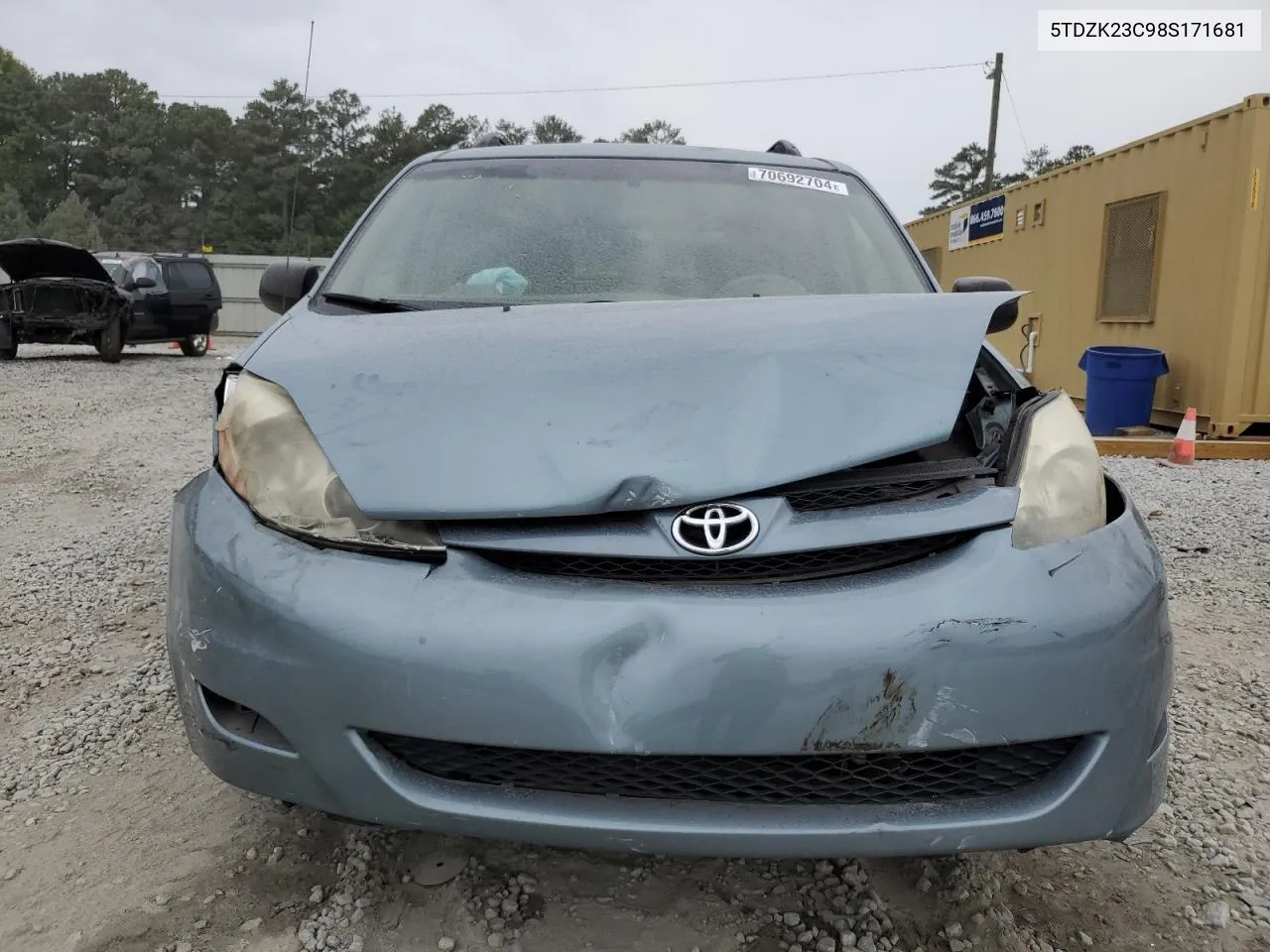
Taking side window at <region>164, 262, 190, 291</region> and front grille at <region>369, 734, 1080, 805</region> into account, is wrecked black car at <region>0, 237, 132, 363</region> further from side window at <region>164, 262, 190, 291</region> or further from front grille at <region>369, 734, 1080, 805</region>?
front grille at <region>369, 734, 1080, 805</region>

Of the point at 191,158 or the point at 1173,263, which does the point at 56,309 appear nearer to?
the point at 1173,263

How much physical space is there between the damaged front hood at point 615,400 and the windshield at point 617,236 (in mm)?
450

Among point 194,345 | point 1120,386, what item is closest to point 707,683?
point 1120,386

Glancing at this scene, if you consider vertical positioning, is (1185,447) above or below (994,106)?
below

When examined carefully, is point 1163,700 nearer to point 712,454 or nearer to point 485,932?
point 712,454

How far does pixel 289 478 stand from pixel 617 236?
1.21 meters

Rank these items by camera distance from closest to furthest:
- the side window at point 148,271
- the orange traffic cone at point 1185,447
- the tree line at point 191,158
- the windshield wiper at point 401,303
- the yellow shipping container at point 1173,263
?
the windshield wiper at point 401,303, the orange traffic cone at point 1185,447, the yellow shipping container at point 1173,263, the side window at point 148,271, the tree line at point 191,158

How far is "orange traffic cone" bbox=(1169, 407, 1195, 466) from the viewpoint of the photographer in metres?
→ 6.98

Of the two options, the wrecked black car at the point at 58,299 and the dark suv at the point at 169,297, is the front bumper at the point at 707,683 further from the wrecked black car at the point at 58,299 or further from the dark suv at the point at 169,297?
the dark suv at the point at 169,297

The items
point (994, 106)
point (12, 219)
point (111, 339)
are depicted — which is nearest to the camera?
point (111, 339)

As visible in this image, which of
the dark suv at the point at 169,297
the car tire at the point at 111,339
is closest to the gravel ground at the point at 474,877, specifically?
the car tire at the point at 111,339

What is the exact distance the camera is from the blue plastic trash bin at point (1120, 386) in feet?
26.6

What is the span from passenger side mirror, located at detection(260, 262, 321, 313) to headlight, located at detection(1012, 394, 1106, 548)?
75.8 inches

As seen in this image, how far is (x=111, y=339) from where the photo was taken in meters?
13.5
